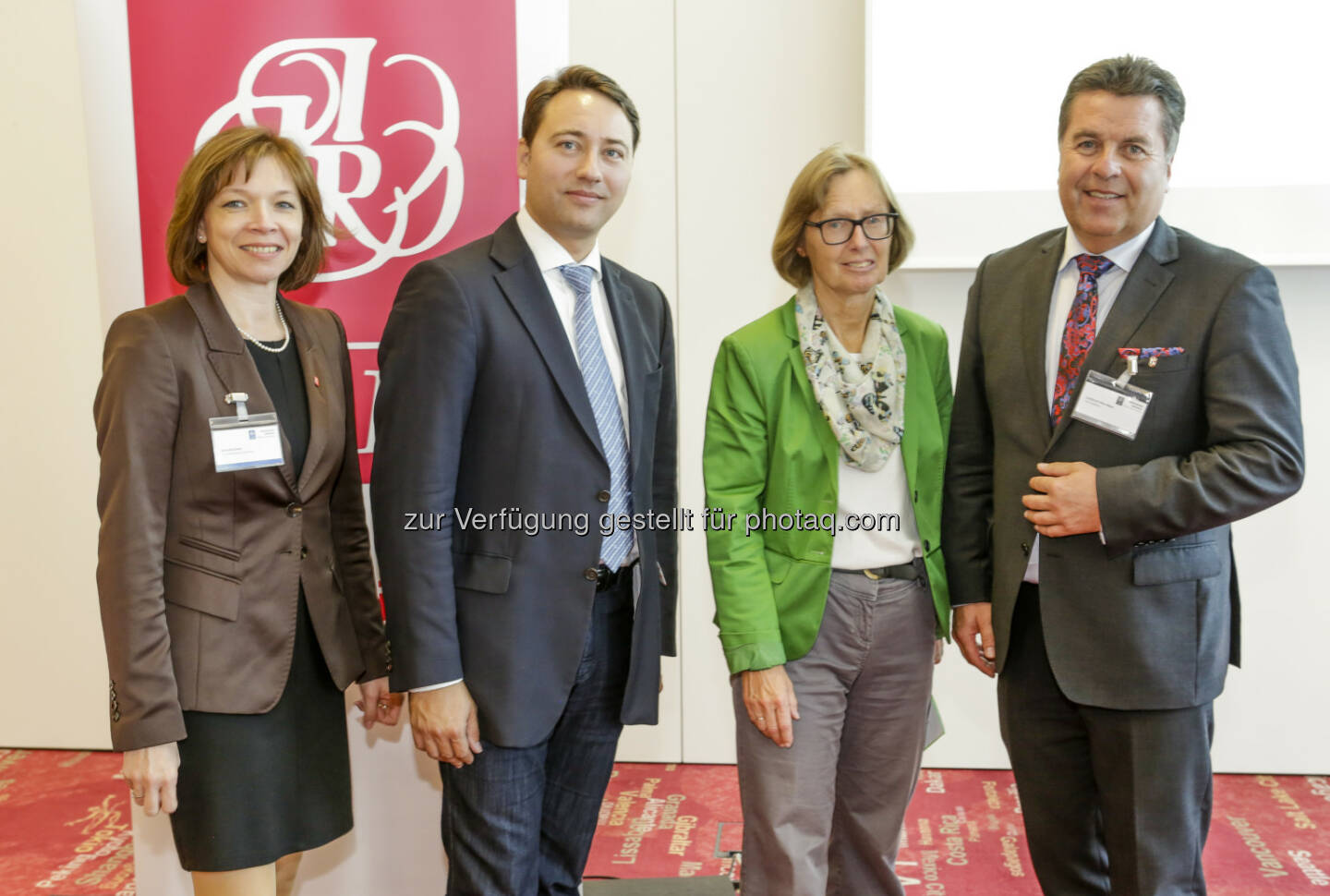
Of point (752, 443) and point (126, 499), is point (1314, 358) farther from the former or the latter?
point (126, 499)

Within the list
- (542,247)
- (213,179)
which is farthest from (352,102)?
(542,247)

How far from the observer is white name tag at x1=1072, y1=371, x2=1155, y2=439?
5.49 ft

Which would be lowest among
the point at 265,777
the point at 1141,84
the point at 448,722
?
the point at 265,777

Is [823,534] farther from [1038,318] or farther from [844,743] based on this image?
[1038,318]

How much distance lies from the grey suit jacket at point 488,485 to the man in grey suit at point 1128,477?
854 millimetres

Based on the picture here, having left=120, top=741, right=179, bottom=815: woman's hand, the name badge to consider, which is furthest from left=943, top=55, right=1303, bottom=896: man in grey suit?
left=120, top=741, right=179, bottom=815: woman's hand

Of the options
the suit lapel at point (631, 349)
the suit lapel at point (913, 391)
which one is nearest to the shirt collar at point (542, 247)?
the suit lapel at point (631, 349)

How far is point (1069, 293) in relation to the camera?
1853 millimetres

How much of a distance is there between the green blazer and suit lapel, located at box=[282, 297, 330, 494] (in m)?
0.74

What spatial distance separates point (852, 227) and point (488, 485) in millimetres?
846

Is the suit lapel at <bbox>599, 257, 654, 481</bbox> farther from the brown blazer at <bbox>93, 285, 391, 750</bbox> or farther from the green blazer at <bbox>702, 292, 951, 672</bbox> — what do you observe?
the brown blazer at <bbox>93, 285, 391, 750</bbox>

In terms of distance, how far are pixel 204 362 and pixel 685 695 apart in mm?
2375

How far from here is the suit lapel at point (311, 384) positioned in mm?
1769

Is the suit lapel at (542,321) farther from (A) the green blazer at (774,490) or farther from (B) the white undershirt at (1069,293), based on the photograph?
(B) the white undershirt at (1069,293)
